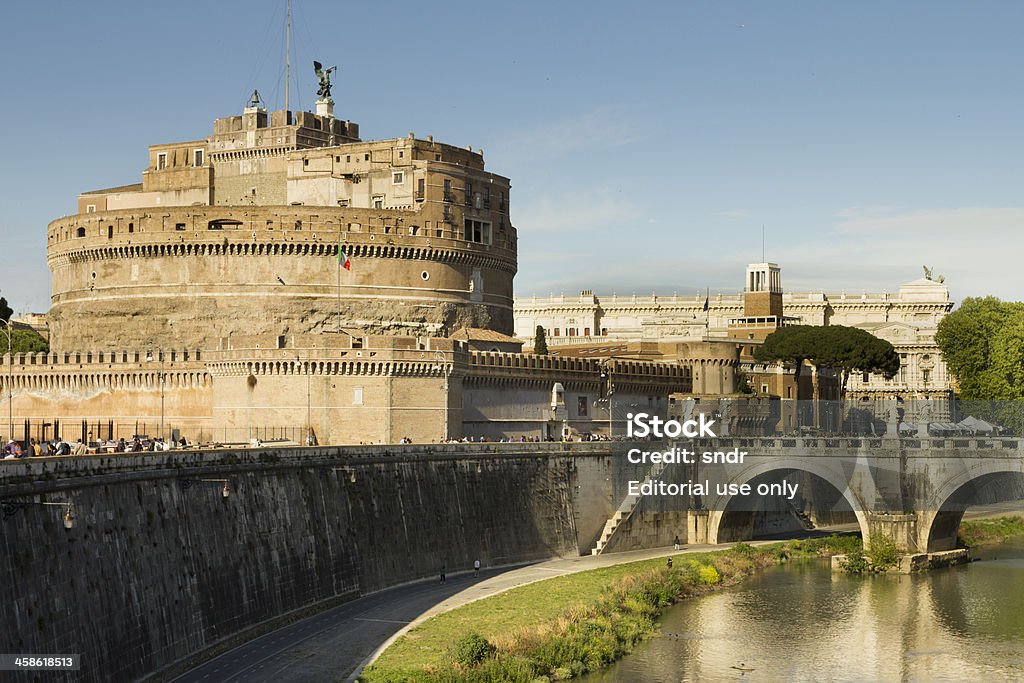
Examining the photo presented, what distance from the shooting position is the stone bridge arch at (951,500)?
2534 inches

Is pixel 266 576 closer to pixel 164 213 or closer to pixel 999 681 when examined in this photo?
pixel 999 681

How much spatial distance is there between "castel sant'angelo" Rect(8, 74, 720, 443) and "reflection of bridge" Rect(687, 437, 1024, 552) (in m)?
11.1

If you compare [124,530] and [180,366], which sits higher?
[180,366]

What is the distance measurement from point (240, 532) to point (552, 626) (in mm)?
10354

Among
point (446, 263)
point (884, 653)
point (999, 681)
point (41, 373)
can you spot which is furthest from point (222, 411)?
point (999, 681)

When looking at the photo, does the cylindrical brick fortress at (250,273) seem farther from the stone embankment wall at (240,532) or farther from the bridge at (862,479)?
the bridge at (862,479)

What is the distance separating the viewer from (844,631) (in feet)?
174

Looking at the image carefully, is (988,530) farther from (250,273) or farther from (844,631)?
(250,273)

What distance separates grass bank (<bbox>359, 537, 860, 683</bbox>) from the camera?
139 ft

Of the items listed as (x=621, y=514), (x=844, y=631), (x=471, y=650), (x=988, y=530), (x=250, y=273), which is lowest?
(x=844, y=631)

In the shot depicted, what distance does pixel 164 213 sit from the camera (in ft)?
257

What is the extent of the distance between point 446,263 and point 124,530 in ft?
145

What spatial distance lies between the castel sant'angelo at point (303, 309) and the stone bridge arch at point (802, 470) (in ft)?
35.3

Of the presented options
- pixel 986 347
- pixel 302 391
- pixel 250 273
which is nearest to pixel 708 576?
pixel 302 391
